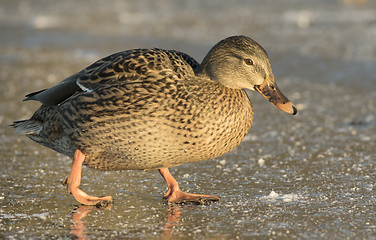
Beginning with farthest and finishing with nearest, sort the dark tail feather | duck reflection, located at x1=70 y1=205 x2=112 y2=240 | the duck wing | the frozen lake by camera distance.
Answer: the dark tail feather → the duck wing → the frozen lake → duck reflection, located at x1=70 y1=205 x2=112 y2=240

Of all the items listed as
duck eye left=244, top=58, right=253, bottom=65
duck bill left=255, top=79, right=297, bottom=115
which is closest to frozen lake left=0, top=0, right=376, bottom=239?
duck bill left=255, top=79, right=297, bottom=115

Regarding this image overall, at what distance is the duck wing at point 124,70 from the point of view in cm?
426

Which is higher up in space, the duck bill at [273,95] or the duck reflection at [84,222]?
the duck bill at [273,95]

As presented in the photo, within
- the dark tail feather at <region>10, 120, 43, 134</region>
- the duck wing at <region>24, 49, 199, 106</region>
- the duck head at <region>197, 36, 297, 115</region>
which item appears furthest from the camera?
the dark tail feather at <region>10, 120, 43, 134</region>

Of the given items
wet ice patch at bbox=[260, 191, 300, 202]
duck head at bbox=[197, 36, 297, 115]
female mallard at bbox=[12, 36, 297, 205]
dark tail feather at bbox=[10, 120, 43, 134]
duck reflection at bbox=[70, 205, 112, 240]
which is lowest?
duck reflection at bbox=[70, 205, 112, 240]

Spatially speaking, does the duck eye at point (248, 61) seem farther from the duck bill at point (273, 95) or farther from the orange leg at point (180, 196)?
the orange leg at point (180, 196)

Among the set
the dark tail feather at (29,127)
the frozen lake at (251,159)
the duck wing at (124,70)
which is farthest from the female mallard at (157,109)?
the frozen lake at (251,159)

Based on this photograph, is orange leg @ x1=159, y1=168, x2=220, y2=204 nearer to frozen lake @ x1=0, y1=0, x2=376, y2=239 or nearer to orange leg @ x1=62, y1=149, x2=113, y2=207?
frozen lake @ x1=0, y1=0, x2=376, y2=239

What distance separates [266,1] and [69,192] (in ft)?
39.0

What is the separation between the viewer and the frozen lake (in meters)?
3.83

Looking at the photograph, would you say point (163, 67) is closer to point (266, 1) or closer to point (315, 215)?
point (315, 215)

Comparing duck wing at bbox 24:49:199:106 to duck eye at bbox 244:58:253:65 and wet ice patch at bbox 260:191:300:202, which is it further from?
wet ice patch at bbox 260:191:300:202

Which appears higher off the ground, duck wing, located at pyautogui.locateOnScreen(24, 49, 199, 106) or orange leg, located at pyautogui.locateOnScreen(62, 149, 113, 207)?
duck wing, located at pyautogui.locateOnScreen(24, 49, 199, 106)

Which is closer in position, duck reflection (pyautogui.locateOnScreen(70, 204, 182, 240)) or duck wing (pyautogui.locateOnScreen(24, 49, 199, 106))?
duck reflection (pyautogui.locateOnScreen(70, 204, 182, 240))
